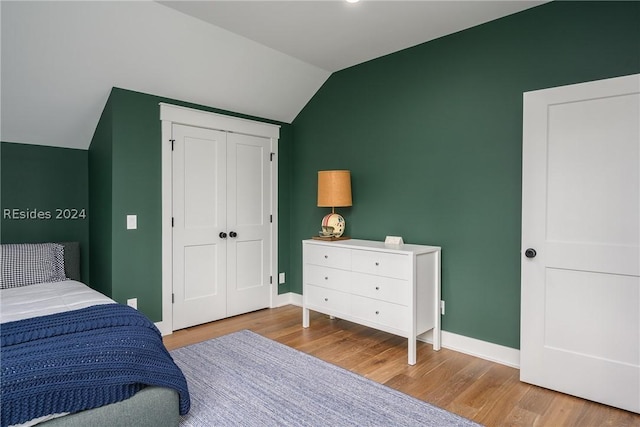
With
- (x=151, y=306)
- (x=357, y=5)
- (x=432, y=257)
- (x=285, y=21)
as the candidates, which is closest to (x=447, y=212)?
(x=432, y=257)

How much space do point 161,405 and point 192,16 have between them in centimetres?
274

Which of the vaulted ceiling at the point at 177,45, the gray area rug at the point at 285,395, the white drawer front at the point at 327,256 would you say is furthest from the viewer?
the white drawer front at the point at 327,256

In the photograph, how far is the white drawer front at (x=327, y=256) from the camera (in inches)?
134

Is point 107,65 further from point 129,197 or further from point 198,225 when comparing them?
point 198,225

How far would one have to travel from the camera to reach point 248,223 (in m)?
4.21

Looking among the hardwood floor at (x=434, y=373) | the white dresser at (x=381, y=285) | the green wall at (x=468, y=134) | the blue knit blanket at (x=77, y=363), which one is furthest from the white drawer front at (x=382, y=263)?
the blue knit blanket at (x=77, y=363)

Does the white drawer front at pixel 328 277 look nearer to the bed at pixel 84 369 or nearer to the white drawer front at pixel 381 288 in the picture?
the white drawer front at pixel 381 288

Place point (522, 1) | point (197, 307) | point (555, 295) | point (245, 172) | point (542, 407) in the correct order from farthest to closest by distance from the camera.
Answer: point (245, 172)
point (197, 307)
point (522, 1)
point (555, 295)
point (542, 407)

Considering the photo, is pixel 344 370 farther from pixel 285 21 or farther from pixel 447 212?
pixel 285 21

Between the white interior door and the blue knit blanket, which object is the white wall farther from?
the white interior door

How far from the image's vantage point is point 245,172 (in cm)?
416

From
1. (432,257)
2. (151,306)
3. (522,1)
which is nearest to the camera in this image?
(522,1)

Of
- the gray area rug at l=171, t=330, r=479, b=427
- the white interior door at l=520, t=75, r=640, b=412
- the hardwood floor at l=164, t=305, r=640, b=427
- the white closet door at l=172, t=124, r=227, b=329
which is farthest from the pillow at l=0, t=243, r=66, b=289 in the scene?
the white interior door at l=520, t=75, r=640, b=412

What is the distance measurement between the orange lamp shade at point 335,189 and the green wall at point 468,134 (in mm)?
262
